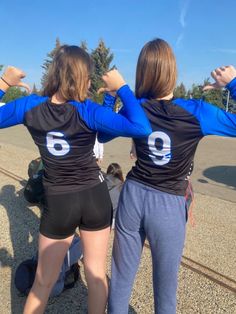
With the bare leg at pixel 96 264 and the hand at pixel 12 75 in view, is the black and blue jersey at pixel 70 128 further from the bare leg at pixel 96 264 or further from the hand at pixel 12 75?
the bare leg at pixel 96 264

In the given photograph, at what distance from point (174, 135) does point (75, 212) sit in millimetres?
815

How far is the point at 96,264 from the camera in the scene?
7.82ft

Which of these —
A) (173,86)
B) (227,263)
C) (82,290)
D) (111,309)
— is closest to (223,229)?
(227,263)

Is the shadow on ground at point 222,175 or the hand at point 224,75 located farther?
the shadow on ground at point 222,175

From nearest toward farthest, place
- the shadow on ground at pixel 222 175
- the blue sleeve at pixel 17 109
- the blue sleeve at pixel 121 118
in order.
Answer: the blue sleeve at pixel 121 118 < the blue sleeve at pixel 17 109 < the shadow on ground at pixel 222 175

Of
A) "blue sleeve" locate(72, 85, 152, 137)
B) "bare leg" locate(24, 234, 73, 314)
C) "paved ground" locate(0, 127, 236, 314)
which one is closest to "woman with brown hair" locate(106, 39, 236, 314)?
"blue sleeve" locate(72, 85, 152, 137)

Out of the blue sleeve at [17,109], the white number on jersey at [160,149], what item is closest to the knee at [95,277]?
the white number on jersey at [160,149]

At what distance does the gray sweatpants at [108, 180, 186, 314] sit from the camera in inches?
80.6

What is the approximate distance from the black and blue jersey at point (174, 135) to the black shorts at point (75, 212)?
0.33m

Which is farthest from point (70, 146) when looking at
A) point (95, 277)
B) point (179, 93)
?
point (179, 93)

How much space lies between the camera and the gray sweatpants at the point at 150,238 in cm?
205

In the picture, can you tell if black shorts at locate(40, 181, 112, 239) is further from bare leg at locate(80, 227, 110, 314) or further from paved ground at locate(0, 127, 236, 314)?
paved ground at locate(0, 127, 236, 314)

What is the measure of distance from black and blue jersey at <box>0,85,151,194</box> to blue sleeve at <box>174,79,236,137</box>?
11.5 inches

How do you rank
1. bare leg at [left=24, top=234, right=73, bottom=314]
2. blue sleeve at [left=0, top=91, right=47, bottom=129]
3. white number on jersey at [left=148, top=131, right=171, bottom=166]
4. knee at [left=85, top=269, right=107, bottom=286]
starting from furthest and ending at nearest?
1. knee at [left=85, top=269, right=107, bottom=286]
2. bare leg at [left=24, top=234, right=73, bottom=314]
3. blue sleeve at [left=0, top=91, right=47, bottom=129]
4. white number on jersey at [left=148, top=131, right=171, bottom=166]
